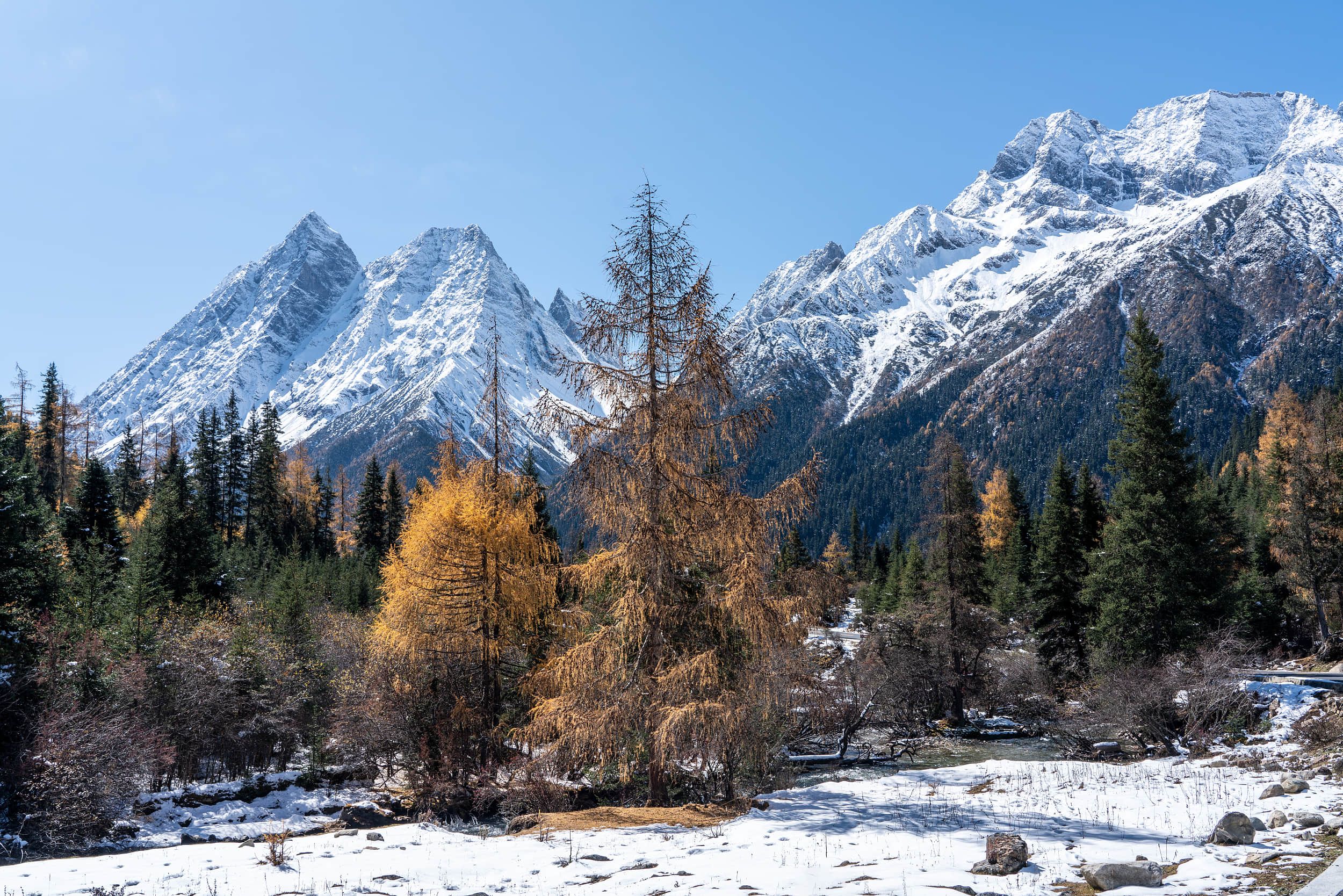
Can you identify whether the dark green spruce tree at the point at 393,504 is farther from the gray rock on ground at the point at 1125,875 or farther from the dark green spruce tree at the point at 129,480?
the gray rock on ground at the point at 1125,875

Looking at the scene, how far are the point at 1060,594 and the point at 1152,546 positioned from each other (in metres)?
8.06

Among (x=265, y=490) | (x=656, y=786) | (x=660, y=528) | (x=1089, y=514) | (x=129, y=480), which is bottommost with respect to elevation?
(x=656, y=786)

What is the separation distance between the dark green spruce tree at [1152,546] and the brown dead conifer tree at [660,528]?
17.6m

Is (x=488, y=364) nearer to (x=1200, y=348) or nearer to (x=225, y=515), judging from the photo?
(x=225, y=515)

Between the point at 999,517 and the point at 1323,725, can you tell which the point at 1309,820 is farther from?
the point at 999,517

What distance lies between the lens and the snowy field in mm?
7406

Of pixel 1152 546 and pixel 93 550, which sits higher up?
pixel 93 550

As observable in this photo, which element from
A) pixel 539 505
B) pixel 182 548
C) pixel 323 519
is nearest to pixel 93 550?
pixel 182 548

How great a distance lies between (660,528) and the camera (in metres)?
13.2

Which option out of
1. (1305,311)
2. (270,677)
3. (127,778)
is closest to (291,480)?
(270,677)

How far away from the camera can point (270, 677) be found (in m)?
26.2

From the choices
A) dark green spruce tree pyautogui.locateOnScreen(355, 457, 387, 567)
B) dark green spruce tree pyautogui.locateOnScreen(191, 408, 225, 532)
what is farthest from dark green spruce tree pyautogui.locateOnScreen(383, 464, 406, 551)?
dark green spruce tree pyautogui.locateOnScreen(191, 408, 225, 532)

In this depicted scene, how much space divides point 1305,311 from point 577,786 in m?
250

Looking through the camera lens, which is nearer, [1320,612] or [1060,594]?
[1060,594]
